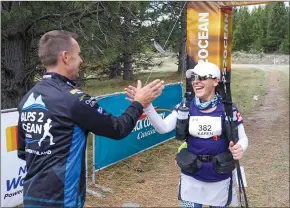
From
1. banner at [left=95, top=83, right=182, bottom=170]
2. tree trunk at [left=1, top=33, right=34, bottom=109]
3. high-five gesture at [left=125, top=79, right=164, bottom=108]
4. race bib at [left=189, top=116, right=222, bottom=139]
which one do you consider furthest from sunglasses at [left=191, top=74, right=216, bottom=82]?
tree trunk at [left=1, top=33, right=34, bottom=109]

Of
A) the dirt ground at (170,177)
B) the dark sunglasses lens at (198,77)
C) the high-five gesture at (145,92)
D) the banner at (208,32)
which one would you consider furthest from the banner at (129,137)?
the high-five gesture at (145,92)

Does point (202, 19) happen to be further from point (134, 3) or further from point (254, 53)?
point (254, 53)

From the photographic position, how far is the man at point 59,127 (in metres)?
2.07

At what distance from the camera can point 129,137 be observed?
658 centimetres

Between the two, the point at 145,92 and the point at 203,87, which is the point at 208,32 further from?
the point at 145,92

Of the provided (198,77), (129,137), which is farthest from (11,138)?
(129,137)

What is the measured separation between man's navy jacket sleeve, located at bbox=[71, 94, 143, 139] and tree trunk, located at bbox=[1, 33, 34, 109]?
510 centimetres

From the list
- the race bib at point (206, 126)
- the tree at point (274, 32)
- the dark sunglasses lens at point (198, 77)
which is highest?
the tree at point (274, 32)

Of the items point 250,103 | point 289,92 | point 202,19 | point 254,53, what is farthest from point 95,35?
point 254,53

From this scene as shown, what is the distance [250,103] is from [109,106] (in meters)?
9.87

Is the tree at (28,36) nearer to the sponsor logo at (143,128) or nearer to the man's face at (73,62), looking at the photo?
the sponsor logo at (143,128)

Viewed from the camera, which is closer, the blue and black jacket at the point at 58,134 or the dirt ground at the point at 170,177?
the blue and black jacket at the point at 58,134

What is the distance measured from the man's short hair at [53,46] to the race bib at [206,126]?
121cm

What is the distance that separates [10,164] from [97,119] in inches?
104
